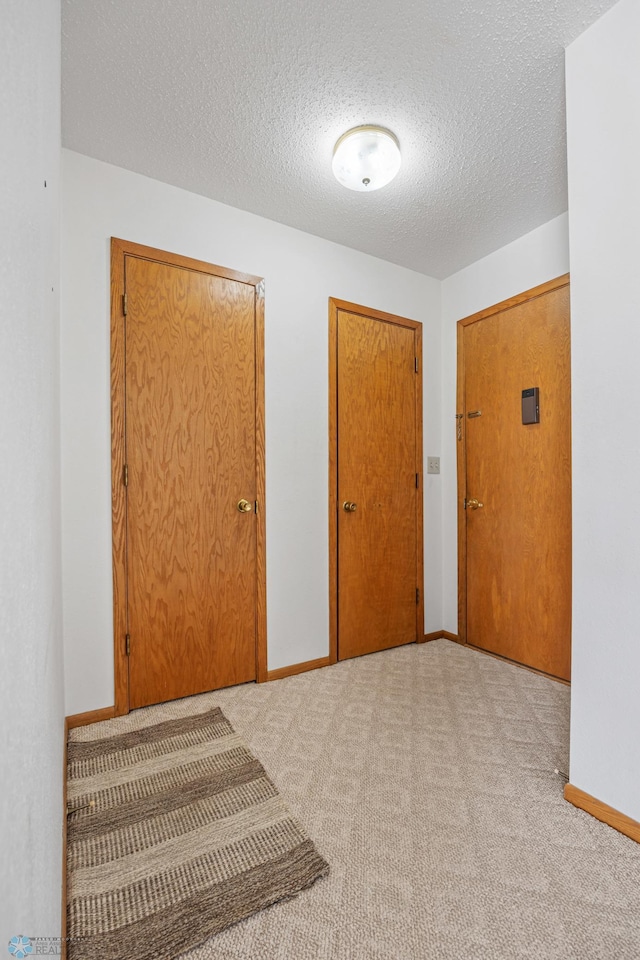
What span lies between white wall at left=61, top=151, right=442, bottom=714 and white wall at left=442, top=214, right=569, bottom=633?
0.24 feet

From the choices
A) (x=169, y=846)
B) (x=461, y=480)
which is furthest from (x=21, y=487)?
(x=461, y=480)

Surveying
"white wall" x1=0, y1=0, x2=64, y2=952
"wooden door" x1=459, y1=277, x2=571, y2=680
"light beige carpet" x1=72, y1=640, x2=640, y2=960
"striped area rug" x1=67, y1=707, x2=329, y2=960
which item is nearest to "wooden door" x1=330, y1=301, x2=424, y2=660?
"wooden door" x1=459, y1=277, x2=571, y2=680

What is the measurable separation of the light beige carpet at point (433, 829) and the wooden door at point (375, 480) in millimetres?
590

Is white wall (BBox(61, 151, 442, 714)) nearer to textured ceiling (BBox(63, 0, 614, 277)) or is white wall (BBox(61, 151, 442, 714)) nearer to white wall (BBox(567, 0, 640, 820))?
textured ceiling (BBox(63, 0, 614, 277))

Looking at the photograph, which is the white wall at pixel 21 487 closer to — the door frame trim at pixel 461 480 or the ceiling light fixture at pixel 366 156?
the ceiling light fixture at pixel 366 156

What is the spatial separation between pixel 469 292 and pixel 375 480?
1.46 m

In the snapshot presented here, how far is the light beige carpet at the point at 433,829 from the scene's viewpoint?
108cm

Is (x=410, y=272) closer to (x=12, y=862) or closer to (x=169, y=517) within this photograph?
→ (x=169, y=517)

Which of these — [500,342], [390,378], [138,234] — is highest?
[138,234]

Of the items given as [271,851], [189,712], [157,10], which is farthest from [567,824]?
[157,10]

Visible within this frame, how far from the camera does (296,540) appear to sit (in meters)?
2.64

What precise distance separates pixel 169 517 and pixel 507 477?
2.03 meters
